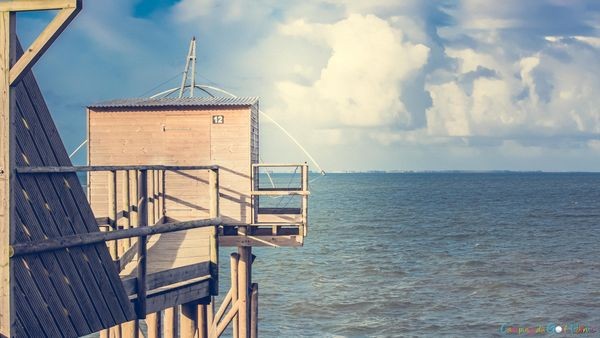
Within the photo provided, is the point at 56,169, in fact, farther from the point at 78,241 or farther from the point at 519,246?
the point at 519,246

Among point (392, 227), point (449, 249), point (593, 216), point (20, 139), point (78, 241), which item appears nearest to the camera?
point (20, 139)

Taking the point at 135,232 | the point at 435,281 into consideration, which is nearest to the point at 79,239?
the point at 135,232

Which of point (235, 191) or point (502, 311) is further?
point (502, 311)

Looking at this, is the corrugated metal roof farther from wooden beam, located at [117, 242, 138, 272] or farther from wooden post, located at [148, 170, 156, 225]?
wooden beam, located at [117, 242, 138, 272]

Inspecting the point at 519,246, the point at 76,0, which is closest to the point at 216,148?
the point at 76,0

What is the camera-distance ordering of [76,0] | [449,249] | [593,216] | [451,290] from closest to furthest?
[76,0]
[451,290]
[449,249]
[593,216]

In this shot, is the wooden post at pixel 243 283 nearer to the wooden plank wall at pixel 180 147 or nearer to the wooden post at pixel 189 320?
the wooden plank wall at pixel 180 147

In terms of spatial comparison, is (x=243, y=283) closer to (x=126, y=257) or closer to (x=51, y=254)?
(x=126, y=257)

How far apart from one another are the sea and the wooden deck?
43.7ft

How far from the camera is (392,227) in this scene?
74000 millimetres

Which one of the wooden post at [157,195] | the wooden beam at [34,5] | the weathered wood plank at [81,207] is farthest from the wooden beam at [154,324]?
the wooden beam at [34,5]

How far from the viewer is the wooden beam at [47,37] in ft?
23.7

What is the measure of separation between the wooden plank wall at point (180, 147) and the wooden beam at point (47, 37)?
11408 millimetres

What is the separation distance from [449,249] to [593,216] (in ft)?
114
